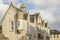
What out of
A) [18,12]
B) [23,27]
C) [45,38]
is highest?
[18,12]

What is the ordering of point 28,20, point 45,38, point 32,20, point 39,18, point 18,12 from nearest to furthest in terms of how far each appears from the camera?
point 18,12 → point 28,20 → point 32,20 → point 39,18 → point 45,38

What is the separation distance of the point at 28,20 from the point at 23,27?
136 inches

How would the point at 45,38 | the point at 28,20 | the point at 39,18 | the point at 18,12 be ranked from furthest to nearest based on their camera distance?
the point at 45,38
the point at 39,18
the point at 28,20
the point at 18,12

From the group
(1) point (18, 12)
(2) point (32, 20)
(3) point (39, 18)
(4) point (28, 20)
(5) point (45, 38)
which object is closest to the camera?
(1) point (18, 12)

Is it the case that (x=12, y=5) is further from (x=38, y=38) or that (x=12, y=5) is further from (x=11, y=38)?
(x=38, y=38)

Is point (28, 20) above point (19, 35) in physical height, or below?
above

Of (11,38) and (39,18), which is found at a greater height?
(39,18)

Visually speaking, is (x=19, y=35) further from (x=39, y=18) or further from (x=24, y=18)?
(x=39, y=18)

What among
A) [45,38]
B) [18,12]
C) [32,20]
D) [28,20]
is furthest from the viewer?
[45,38]

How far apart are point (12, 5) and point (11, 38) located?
312 inches

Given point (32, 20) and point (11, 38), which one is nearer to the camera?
point (11, 38)

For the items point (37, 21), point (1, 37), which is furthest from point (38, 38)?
point (1, 37)

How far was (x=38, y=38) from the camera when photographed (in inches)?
2406

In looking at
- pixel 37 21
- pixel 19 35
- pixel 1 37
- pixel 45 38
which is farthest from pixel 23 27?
pixel 45 38
